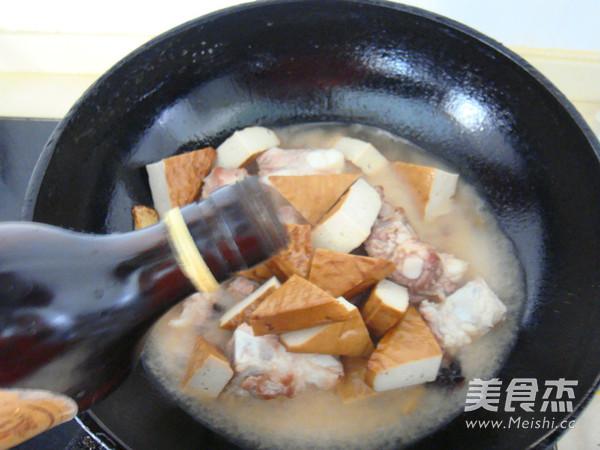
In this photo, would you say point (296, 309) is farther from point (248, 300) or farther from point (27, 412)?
point (27, 412)

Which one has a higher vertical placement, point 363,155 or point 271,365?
point 363,155

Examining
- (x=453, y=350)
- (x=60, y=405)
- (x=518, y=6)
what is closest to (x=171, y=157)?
(x=60, y=405)

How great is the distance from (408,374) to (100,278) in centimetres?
55

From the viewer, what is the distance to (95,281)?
Result: 2.33ft

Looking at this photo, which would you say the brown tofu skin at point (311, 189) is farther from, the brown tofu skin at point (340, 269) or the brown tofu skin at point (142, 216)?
the brown tofu skin at point (142, 216)

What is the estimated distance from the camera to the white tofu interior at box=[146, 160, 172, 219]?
105cm

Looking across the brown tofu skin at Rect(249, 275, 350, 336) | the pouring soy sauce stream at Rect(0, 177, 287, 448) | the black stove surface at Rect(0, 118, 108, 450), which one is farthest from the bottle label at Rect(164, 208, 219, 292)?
the black stove surface at Rect(0, 118, 108, 450)

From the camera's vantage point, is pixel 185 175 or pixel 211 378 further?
pixel 185 175

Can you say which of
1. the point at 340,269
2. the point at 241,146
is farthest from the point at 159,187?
the point at 340,269

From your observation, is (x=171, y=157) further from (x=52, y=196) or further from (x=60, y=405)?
(x=60, y=405)

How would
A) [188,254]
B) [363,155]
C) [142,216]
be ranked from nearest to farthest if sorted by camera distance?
[188,254] < [142,216] < [363,155]

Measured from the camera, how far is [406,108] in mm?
1240

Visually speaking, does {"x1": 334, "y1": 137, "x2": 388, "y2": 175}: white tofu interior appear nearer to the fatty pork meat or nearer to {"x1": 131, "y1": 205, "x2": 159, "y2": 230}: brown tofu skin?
the fatty pork meat

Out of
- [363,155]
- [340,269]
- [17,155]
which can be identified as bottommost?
[340,269]
